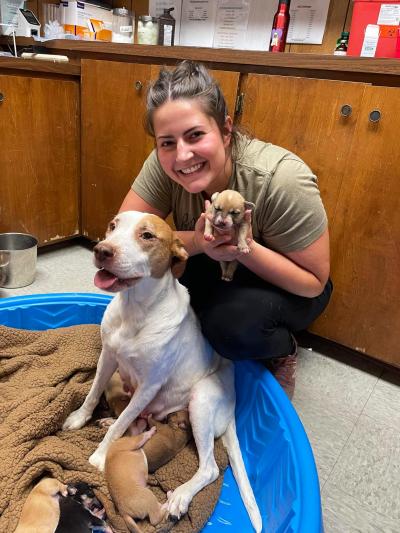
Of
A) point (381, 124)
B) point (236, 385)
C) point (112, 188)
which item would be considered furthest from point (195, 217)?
point (112, 188)

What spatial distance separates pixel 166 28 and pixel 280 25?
0.68 metres

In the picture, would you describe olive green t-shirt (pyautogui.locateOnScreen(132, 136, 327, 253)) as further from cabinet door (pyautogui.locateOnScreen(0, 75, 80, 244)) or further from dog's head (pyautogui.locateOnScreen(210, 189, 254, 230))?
cabinet door (pyautogui.locateOnScreen(0, 75, 80, 244))

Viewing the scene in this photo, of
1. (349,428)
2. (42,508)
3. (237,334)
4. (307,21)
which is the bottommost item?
(349,428)

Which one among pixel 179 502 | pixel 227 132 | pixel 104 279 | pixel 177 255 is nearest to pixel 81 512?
pixel 179 502

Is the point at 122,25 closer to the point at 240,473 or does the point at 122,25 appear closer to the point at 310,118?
the point at 310,118

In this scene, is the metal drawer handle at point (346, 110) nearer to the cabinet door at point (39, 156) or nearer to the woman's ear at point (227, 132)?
the woman's ear at point (227, 132)

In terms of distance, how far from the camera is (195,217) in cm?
144

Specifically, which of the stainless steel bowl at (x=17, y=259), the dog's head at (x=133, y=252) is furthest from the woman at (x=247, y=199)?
the stainless steel bowl at (x=17, y=259)

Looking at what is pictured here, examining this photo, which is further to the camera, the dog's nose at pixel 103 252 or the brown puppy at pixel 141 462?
the brown puppy at pixel 141 462

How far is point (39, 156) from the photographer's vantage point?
2213mm

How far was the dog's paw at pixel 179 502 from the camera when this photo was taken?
1.10m

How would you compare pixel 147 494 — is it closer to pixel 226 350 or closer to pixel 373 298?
pixel 226 350

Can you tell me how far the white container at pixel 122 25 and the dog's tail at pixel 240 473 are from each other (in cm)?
240

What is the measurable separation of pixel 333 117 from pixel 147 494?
1398 millimetres
